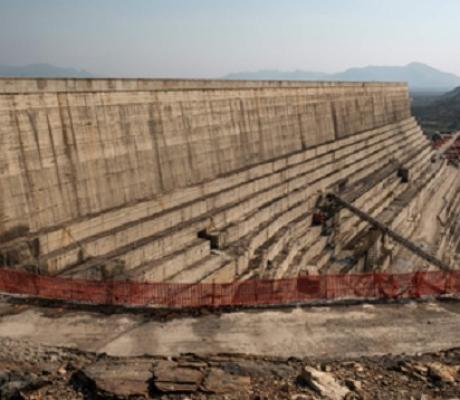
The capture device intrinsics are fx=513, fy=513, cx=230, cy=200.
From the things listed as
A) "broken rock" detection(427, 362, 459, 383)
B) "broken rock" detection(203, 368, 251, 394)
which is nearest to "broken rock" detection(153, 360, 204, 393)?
"broken rock" detection(203, 368, 251, 394)

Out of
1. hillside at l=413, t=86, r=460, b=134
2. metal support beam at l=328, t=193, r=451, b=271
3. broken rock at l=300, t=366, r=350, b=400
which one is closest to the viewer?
broken rock at l=300, t=366, r=350, b=400

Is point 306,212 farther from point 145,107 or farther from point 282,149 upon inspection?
point 145,107

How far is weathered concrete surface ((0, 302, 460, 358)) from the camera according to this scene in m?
10.2

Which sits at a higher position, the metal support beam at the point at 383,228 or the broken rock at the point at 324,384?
the broken rock at the point at 324,384

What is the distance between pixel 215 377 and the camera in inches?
349

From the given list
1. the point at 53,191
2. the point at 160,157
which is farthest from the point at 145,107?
the point at 53,191

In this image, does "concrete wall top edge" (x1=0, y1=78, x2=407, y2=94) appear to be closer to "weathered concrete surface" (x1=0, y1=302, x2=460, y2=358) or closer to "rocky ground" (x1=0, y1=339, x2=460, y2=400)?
"weathered concrete surface" (x1=0, y1=302, x2=460, y2=358)

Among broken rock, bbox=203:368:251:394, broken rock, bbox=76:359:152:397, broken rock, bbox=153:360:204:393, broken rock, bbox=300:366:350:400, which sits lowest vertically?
broken rock, bbox=300:366:350:400

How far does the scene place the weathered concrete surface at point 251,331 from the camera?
1018cm

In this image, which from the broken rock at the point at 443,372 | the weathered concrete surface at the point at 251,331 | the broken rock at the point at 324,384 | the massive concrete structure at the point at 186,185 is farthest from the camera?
the massive concrete structure at the point at 186,185

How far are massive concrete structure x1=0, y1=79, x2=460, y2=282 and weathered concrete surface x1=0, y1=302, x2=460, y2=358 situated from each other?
4.40 metres

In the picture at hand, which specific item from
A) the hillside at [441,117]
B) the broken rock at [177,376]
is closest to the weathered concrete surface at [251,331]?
the broken rock at [177,376]

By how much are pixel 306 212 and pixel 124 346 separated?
2185 cm

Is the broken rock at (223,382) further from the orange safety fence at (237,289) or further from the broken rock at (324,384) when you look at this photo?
the orange safety fence at (237,289)
